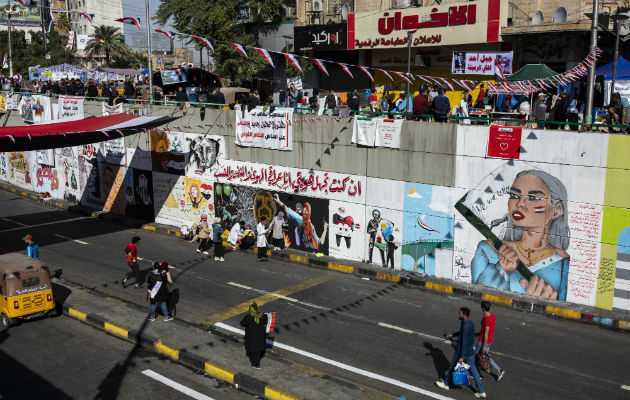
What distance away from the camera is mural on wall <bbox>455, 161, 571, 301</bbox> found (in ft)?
51.3

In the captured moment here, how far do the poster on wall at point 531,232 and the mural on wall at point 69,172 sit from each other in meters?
23.2

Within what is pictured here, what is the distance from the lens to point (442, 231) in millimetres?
17781

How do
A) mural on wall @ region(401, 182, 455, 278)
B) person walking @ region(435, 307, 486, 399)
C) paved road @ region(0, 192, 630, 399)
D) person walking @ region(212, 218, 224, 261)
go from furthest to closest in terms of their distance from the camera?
person walking @ region(212, 218, 224, 261), mural on wall @ region(401, 182, 455, 278), paved road @ region(0, 192, 630, 399), person walking @ region(435, 307, 486, 399)

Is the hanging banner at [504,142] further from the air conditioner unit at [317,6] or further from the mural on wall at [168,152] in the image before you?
the air conditioner unit at [317,6]

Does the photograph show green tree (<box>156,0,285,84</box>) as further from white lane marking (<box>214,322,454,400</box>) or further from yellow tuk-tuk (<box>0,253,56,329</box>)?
white lane marking (<box>214,322,454,400</box>)

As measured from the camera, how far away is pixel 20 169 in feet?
126

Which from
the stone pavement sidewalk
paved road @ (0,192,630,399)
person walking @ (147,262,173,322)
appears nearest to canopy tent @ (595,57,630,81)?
paved road @ (0,192,630,399)

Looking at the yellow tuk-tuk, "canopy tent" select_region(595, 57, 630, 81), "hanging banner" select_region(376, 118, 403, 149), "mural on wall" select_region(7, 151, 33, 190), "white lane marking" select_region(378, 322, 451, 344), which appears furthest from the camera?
"mural on wall" select_region(7, 151, 33, 190)

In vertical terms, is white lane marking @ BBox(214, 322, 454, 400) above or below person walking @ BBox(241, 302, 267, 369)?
below

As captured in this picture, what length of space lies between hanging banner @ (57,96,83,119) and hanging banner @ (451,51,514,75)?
63.5ft

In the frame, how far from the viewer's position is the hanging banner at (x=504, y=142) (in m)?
16.0

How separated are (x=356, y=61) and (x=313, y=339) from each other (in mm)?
26062

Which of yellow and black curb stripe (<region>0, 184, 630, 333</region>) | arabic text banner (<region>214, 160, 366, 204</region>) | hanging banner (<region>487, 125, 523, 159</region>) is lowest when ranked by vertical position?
yellow and black curb stripe (<region>0, 184, 630, 333</region>)

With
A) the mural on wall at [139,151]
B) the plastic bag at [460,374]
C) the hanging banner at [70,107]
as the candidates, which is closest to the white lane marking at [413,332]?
the plastic bag at [460,374]
